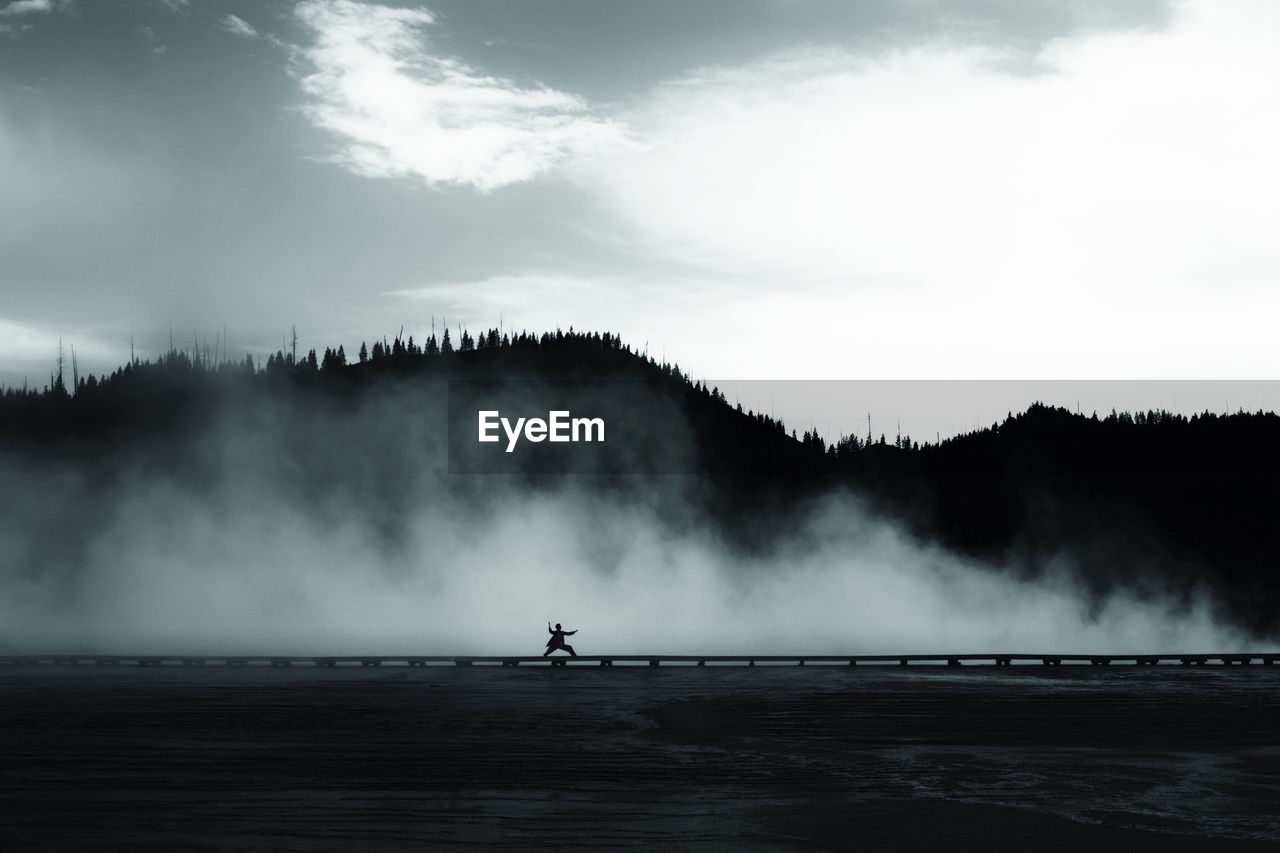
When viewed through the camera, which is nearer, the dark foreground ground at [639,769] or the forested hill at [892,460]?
the dark foreground ground at [639,769]

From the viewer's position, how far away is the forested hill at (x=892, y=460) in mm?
158250

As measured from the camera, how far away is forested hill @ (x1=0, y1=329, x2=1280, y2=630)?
519 feet

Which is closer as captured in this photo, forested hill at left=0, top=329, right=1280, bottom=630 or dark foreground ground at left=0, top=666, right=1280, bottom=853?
dark foreground ground at left=0, top=666, right=1280, bottom=853

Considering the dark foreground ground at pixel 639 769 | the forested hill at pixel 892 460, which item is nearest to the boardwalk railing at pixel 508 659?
the dark foreground ground at pixel 639 769

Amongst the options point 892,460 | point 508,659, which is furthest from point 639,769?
point 892,460

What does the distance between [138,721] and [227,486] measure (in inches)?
4817

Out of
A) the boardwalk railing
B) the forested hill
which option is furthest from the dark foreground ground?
the forested hill

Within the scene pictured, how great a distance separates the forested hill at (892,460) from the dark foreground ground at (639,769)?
425ft

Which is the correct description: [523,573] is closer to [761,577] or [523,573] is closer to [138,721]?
[761,577]

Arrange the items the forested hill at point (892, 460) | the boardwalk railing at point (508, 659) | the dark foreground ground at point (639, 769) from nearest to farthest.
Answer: the dark foreground ground at point (639, 769) → the boardwalk railing at point (508, 659) → the forested hill at point (892, 460)

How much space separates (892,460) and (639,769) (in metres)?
171

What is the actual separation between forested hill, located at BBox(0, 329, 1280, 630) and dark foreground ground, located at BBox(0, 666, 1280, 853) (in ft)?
425

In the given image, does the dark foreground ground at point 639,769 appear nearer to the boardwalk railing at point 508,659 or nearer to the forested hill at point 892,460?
the boardwalk railing at point 508,659

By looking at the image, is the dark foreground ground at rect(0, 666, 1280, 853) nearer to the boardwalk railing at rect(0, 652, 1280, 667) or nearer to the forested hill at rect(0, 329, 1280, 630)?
the boardwalk railing at rect(0, 652, 1280, 667)
